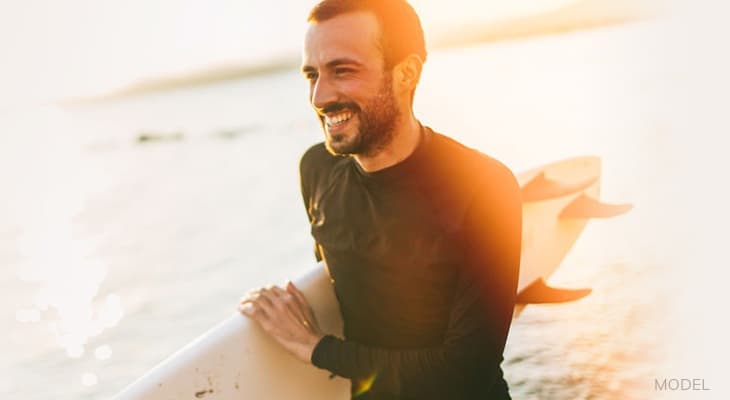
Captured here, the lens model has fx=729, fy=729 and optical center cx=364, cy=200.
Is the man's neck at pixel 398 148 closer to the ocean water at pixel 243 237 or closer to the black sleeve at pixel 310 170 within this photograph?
the black sleeve at pixel 310 170

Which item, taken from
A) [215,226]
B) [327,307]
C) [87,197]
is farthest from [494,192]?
[87,197]

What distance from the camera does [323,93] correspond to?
1751 mm

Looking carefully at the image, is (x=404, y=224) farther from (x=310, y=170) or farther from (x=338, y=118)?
(x=310, y=170)

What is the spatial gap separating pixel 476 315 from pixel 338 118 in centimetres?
58

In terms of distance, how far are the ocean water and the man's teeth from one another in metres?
1.90

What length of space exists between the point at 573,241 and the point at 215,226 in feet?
11.3

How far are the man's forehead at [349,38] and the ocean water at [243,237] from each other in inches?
79.3

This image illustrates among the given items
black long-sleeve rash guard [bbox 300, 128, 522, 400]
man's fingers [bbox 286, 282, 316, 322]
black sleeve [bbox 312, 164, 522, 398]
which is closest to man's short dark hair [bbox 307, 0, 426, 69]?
black long-sleeve rash guard [bbox 300, 128, 522, 400]

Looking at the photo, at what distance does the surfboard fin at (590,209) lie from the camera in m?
4.12

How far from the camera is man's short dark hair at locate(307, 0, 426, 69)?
1743 millimetres

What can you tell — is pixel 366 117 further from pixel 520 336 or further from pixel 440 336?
pixel 520 336

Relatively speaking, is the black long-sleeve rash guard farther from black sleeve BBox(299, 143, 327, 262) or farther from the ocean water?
the ocean water

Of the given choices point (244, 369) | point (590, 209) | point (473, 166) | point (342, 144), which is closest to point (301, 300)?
point (244, 369)

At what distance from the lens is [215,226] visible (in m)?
6.55
